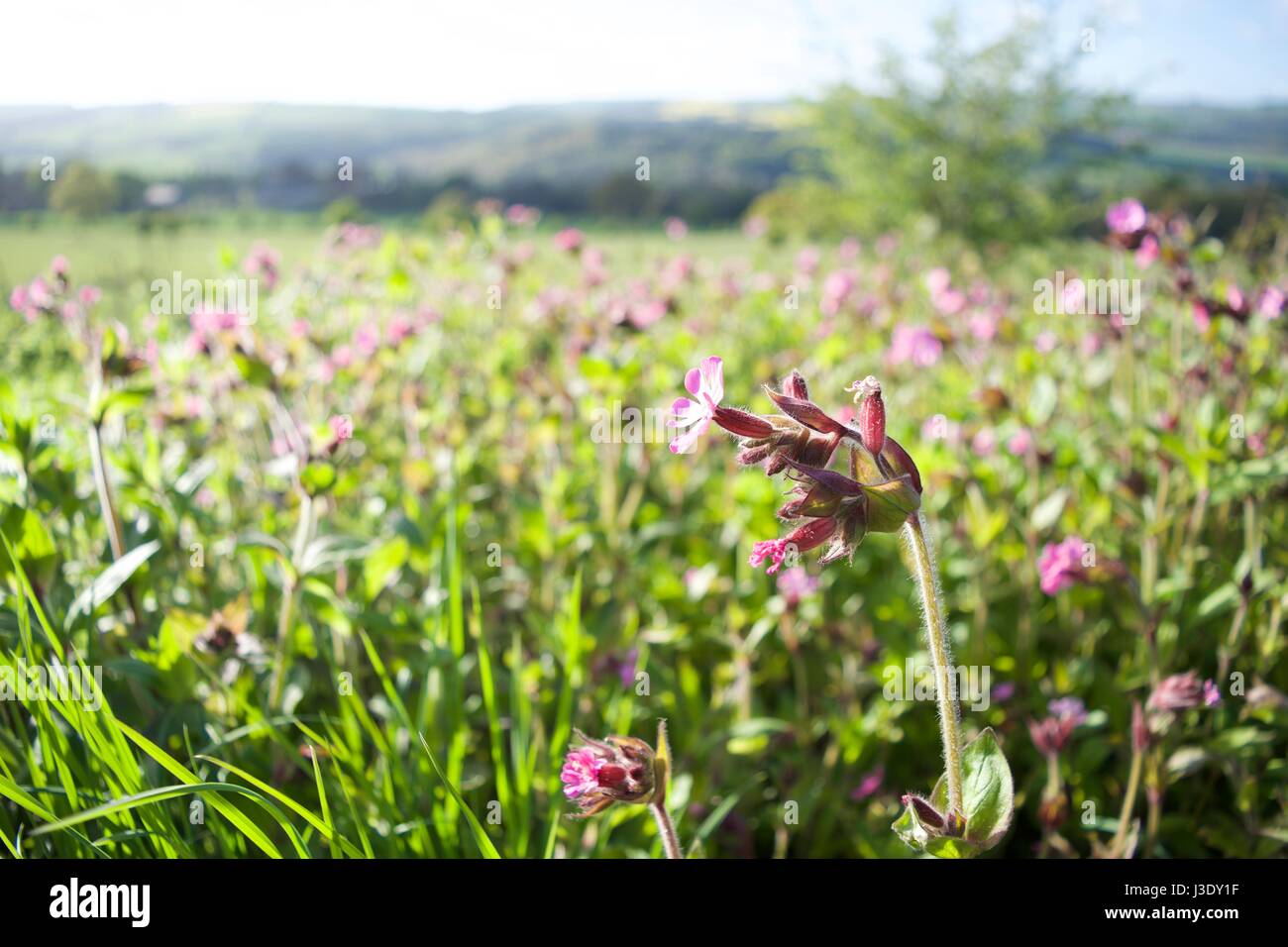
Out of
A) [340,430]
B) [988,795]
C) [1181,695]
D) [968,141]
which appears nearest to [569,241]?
[340,430]

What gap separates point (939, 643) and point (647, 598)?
1475 mm

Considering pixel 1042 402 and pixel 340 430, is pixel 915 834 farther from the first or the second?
pixel 1042 402

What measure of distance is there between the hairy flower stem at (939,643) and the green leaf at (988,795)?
33 mm

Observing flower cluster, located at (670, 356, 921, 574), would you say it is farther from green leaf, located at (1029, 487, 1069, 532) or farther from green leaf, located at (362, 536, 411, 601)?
green leaf, located at (1029, 487, 1069, 532)

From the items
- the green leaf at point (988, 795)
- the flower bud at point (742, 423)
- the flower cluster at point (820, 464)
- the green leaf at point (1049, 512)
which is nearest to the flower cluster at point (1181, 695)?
the green leaf at point (988, 795)

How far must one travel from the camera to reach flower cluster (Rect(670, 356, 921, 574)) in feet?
2.85

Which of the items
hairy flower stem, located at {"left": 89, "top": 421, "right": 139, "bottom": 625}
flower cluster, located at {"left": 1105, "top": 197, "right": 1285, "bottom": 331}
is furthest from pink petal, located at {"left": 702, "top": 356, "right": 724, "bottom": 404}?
flower cluster, located at {"left": 1105, "top": 197, "right": 1285, "bottom": 331}

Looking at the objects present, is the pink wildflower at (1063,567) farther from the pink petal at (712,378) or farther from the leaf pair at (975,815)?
the pink petal at (712,378)

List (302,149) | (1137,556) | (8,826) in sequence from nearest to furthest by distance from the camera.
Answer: (8,826) → (1137,556) → (302,149)

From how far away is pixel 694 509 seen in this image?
2.88 metres

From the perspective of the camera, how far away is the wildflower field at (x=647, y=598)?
3.75ft
